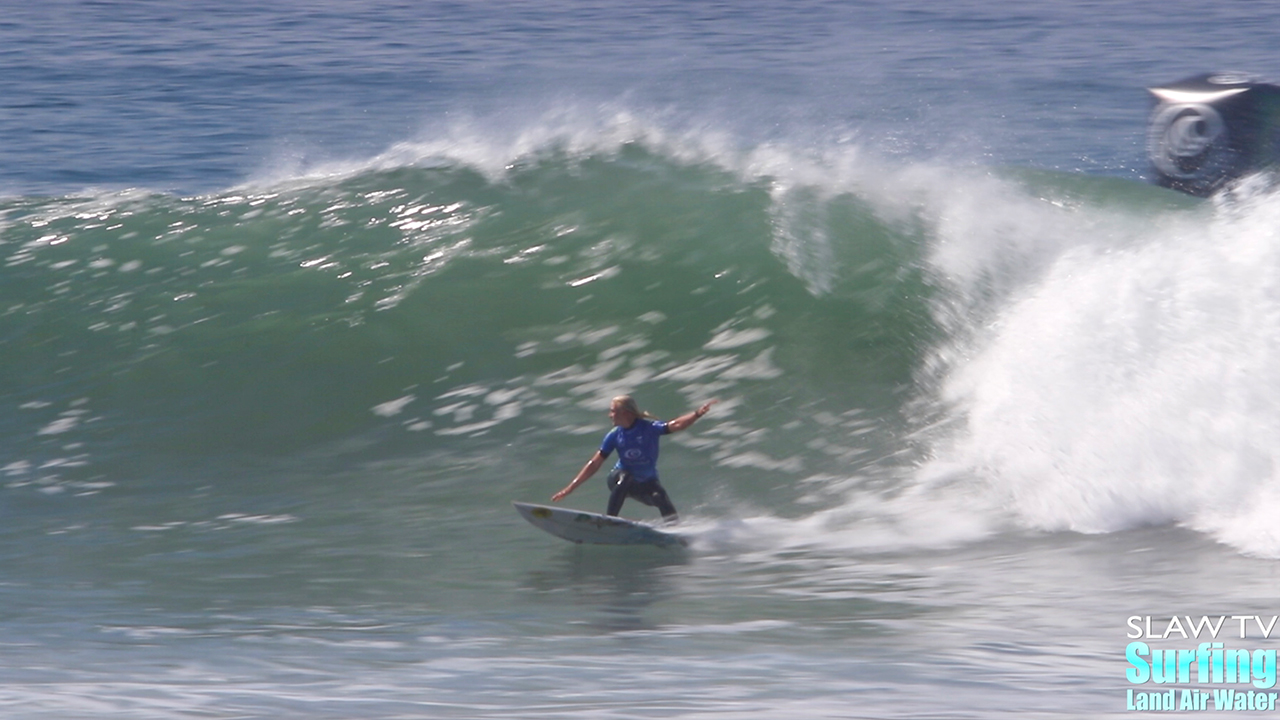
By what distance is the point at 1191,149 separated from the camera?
1284 centimetres

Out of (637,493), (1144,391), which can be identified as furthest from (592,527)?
(1144,391)

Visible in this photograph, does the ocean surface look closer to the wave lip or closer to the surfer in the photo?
the wave lip

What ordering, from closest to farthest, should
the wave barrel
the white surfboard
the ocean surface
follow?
the ocean surface
the white surfboard
the wave barrel

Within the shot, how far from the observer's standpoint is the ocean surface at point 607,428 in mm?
6148

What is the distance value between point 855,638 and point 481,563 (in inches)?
105

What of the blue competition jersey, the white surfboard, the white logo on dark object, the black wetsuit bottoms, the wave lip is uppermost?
the white logo on dark object

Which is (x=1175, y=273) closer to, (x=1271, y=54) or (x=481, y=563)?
(x=481, y=563)

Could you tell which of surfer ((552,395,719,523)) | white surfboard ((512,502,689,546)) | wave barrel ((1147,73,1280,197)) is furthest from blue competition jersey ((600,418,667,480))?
wave barrel ((1147,73,1280,197))

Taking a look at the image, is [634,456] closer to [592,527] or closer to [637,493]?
[637,493]

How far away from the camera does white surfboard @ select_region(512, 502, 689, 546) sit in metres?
8.18

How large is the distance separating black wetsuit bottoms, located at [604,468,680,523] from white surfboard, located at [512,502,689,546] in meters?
0.25

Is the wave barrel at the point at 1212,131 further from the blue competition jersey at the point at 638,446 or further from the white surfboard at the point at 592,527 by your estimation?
the white surfboard at the point at 592,527

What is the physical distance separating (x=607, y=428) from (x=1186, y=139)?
622 cm

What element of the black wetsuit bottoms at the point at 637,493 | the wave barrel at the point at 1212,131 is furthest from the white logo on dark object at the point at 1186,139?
the black wetsuit bottoms at the point at 637,493
